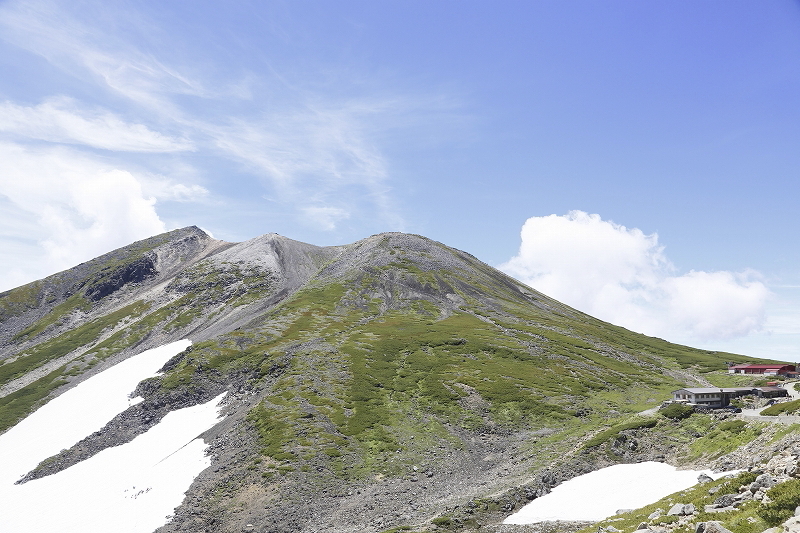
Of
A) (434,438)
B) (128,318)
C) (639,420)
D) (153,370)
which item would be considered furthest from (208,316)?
(639,420)

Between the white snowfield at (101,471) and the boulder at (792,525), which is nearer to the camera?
the boulder at (792,525)

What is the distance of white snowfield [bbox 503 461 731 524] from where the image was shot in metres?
37.5

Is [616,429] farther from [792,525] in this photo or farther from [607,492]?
[792,525]

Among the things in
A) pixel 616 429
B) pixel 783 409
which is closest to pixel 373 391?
pixel 616 429

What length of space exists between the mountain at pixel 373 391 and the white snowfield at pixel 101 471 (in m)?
2.98

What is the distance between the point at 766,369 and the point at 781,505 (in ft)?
458

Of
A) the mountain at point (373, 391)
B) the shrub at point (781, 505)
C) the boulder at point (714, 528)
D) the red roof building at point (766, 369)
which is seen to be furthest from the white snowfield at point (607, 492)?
the red roof building at point (766, 369)

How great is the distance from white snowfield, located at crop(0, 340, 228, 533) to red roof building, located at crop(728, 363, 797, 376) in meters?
138

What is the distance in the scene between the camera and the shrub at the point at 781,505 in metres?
16.5

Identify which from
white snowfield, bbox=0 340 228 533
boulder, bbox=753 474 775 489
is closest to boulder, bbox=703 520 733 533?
boulder, bbox=753 474 775 489

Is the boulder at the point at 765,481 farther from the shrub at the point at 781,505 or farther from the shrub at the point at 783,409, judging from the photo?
the shrub at the point at 783,409

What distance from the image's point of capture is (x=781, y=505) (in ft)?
56.0

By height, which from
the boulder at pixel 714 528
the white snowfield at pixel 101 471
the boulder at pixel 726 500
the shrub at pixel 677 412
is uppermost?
the boulder at pixel 714 528

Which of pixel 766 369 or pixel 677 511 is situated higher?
pixel 677 511
